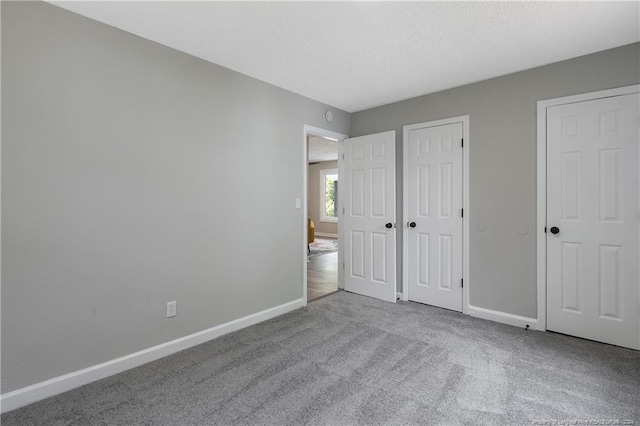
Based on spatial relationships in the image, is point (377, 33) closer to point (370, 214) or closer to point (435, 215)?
point (435, 215)

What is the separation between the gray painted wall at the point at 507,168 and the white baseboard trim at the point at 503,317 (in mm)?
50

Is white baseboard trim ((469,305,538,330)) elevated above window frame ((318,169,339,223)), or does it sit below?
below

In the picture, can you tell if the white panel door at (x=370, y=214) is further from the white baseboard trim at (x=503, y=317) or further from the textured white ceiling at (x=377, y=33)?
the textured white ceiling at (x=377, y=33)

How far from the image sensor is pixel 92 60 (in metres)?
2.10

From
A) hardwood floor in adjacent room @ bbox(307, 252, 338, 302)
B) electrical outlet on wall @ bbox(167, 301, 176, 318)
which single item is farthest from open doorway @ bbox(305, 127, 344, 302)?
electrical outlet on wall @ bbox(167, 301, 176, 318)

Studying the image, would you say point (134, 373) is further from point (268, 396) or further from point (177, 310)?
point (268, 396)

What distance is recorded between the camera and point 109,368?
2162 mm

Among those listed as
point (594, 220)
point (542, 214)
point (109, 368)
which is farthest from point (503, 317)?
point (109, 368)

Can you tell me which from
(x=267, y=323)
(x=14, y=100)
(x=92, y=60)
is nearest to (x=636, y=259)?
(x=267, y=323)

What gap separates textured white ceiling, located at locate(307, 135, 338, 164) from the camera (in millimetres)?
6798

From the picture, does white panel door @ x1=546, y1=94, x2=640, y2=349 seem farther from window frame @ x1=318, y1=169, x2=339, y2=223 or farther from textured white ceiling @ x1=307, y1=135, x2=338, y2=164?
window frame @ x1=318, y1=169, x2=339, y2=223

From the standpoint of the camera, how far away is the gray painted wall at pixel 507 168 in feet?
9.26

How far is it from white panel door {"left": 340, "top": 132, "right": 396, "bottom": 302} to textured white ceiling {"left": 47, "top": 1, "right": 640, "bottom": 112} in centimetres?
105

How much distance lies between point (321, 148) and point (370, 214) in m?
4.13
